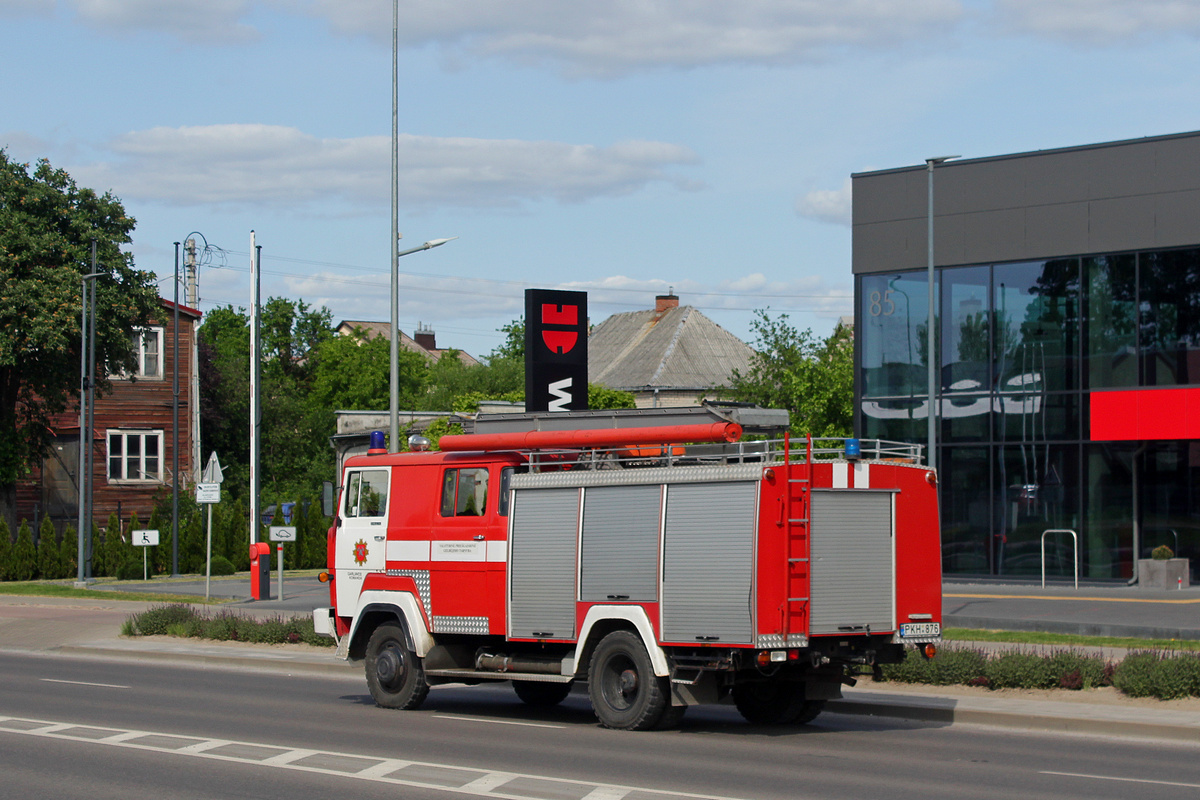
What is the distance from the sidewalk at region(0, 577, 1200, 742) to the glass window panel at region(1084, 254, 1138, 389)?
4956mm

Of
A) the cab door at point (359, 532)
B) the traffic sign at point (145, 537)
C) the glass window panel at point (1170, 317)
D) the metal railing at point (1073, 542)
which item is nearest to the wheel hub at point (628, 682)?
the cab door at point (359, 532)

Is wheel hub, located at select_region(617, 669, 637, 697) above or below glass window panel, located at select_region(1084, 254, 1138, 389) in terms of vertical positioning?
below

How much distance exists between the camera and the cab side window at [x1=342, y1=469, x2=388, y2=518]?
50.1 feet

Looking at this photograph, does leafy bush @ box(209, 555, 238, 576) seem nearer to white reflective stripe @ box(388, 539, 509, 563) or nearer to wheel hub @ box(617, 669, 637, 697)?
white reflective stripe @ box(388, 539, 509, 563)

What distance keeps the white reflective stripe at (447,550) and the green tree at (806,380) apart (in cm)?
3605

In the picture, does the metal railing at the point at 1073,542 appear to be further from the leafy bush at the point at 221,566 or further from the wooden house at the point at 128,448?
the wooden house at the point at 128,448

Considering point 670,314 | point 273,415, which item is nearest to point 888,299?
point 273,415

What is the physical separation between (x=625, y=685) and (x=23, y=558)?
118ft

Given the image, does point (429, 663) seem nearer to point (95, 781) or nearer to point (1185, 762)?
point (95, 781)

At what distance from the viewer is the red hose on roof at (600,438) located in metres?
12.7

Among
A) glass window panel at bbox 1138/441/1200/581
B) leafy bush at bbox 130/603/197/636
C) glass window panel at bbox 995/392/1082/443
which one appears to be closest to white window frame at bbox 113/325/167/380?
leafy bush at bbox 130/603/197/636

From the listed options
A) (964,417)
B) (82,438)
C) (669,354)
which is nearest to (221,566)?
(82,438)

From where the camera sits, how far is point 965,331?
33594 millimetres

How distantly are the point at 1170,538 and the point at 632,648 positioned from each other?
2181cm
